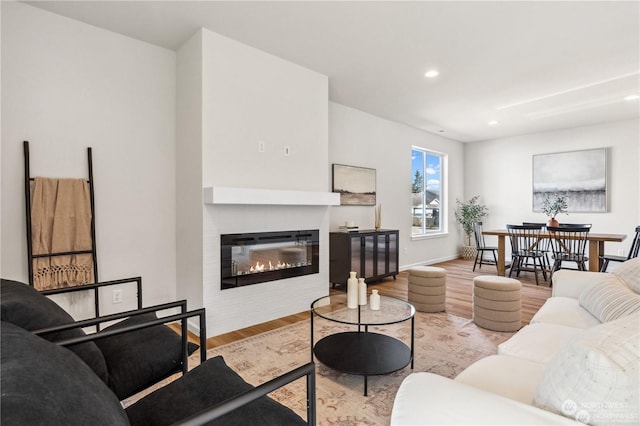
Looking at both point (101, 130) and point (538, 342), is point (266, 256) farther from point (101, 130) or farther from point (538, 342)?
point (538, 342)

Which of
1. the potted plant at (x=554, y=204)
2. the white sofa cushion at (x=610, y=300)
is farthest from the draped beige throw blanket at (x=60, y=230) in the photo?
the potted plant at (x=554, y=204)

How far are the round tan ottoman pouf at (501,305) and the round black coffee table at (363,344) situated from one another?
1069 mm

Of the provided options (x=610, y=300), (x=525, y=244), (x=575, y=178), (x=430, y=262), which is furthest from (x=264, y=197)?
(x=575, y=178)

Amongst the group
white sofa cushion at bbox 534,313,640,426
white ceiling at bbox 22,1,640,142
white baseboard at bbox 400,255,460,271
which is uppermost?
white ceiling at bbox 22,1,640,142

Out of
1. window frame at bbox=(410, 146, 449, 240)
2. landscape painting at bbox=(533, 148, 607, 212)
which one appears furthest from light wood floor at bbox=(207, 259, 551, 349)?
landscape painting at bbox=(533, 148, 607, 212)

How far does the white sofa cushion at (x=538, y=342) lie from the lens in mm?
1542

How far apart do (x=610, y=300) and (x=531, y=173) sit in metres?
5.74

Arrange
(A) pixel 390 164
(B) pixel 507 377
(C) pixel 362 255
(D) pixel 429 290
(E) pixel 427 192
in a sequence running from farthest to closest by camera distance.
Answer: (E) pixel 427 192, (A) pixel 390 164, (C) pixel 362 255, (D) pixel 429 290, (B) pixel 507 377

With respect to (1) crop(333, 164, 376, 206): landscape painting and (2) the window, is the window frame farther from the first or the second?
(1) crop(333, 164, 376, 206): landscape painting

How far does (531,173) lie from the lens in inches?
261

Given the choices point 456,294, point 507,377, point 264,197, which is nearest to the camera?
point 507,377

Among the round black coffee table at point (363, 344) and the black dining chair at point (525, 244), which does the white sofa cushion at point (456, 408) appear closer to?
the round black coffee table at point (363, 344)

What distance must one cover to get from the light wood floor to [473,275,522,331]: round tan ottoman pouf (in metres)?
0.32

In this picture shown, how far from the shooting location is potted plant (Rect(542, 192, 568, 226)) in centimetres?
615
